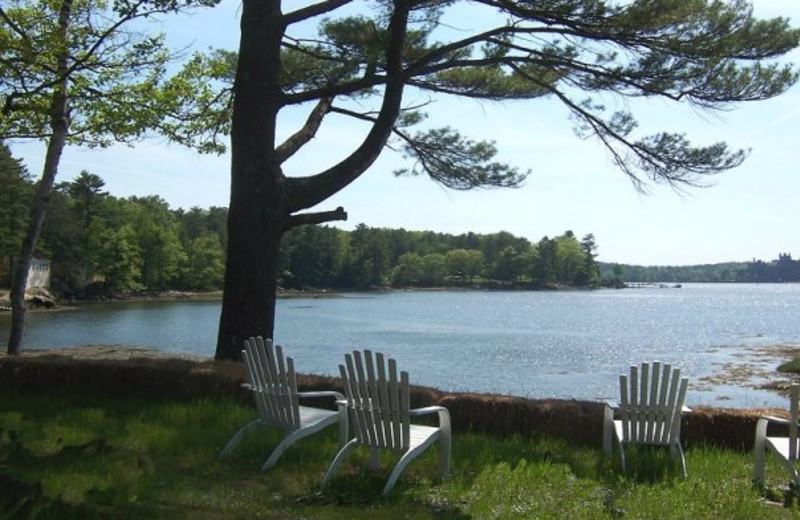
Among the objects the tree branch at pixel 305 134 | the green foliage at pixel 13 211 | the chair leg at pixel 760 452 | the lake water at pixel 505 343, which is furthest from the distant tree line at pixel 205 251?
the chair leg at pixel 760 452

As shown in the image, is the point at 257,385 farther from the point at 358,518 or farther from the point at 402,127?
the point at 402,127

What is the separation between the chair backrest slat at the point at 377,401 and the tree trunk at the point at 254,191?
12.4 ft

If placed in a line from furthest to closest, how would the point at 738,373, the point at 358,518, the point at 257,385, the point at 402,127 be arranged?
the point at 738,373 → the point at 402,127 → the point at 257,385 → the point at 358,518

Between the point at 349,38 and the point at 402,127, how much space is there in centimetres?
223

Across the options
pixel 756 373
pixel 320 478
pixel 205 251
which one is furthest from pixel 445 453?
pixel 205 251

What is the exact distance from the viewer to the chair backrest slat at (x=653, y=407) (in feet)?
15.3

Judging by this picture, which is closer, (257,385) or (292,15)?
(257,385)

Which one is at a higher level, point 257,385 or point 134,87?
point 134,87

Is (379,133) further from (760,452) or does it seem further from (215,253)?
(215,253)

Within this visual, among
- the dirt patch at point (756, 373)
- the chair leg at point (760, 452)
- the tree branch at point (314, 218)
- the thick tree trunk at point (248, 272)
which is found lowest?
the dirt patch at point (756, 373)

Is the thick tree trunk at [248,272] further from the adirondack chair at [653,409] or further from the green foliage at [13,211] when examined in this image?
the green foliage at [13,211]

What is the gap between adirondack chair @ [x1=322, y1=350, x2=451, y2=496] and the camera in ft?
13.3

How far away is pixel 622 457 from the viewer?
467cm

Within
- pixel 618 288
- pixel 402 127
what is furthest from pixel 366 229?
pixel 402 127
